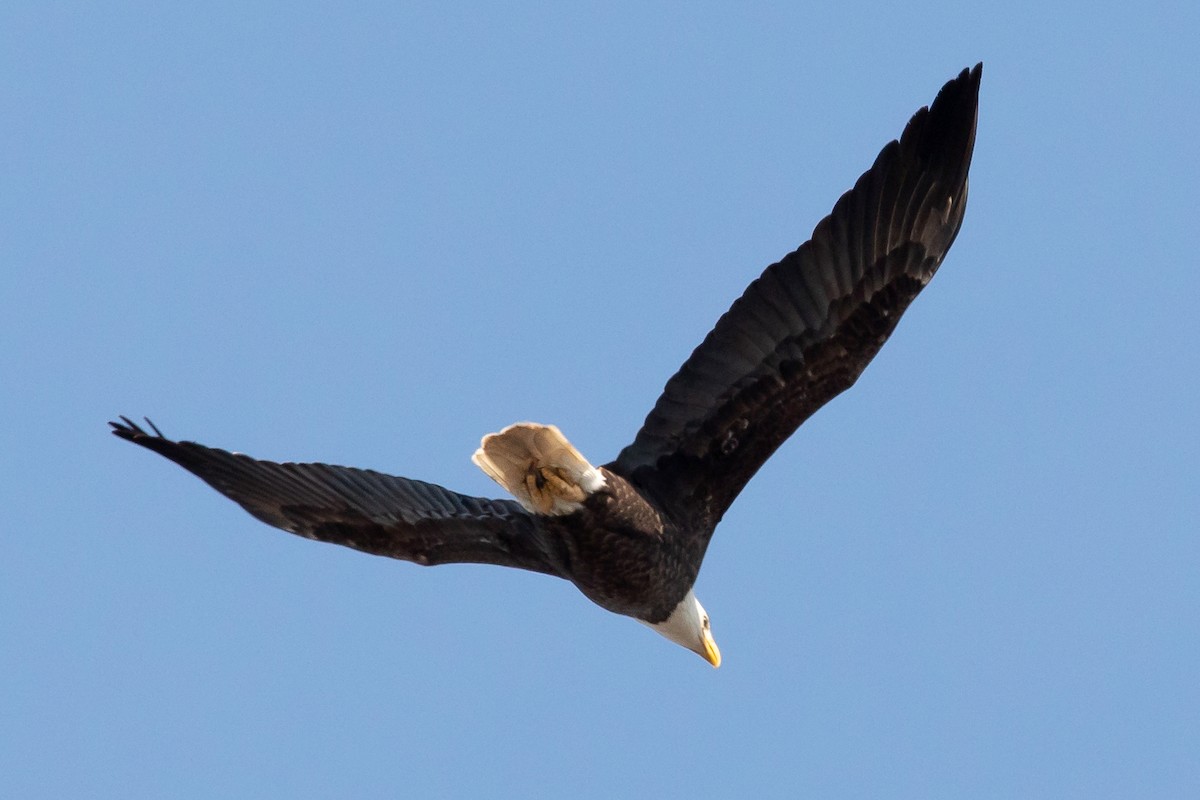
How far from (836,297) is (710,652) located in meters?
2.33

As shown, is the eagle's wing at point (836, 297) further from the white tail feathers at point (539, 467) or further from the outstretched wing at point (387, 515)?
the outstretched wing at point (387, 515)

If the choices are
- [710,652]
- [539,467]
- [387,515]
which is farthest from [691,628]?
[387,515]

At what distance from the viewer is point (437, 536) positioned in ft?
46.4

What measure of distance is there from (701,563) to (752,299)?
164cm

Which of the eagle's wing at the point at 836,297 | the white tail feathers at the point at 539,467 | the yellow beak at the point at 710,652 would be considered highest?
the eagle's wing at the point at 836,297

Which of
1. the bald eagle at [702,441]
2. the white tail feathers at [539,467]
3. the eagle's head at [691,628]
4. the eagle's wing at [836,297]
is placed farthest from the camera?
the eagle's head at [691,628]

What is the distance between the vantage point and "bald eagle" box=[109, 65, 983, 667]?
13695mm

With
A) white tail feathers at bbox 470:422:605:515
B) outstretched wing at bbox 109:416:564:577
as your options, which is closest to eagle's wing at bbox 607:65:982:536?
white tail feathers at bbox 470:422:605:515

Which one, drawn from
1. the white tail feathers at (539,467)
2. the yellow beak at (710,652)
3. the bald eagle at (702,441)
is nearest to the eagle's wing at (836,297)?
the bald eagle at (702,441)

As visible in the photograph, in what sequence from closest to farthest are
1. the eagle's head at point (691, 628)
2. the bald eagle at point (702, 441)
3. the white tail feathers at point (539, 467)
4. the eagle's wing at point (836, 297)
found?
the white tail feathers at point (539, 467) < the bald eagle at point (702, 441) < the eagle's wing at point (836, 297) < the eagle's head at point (691, 628)

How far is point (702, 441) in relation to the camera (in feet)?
45.9

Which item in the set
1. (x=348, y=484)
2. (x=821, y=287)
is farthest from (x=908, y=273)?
(x=348, y=484)

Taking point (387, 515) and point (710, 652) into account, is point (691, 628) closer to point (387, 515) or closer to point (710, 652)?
point (710, 652)

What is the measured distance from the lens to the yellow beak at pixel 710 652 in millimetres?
14617
